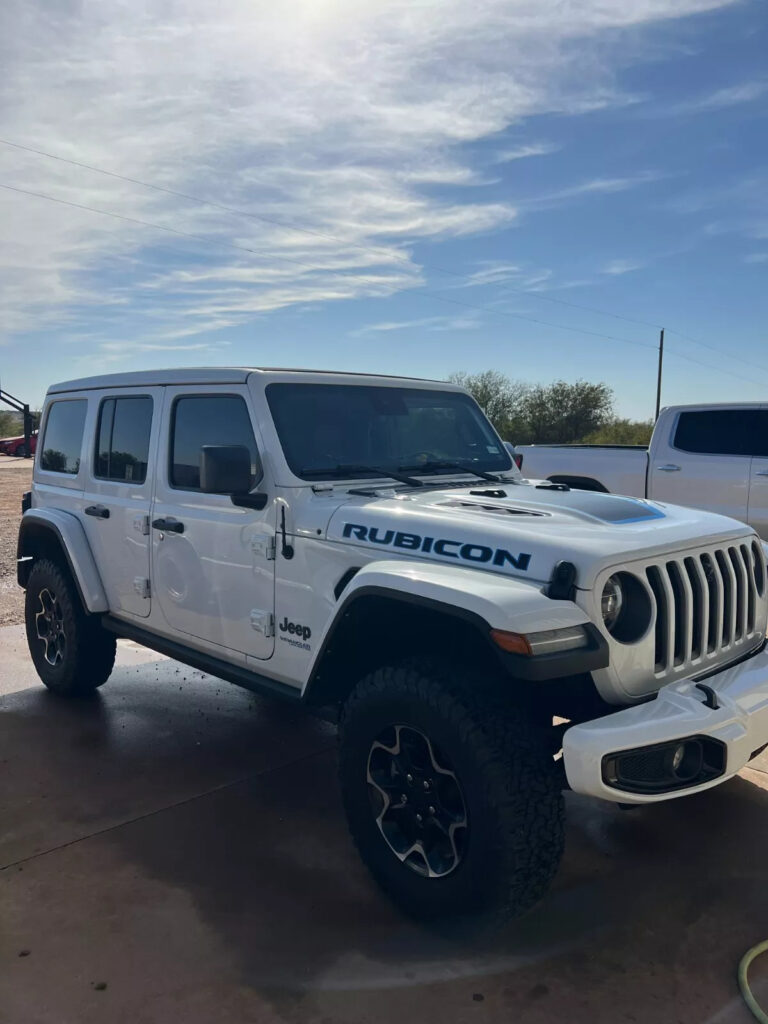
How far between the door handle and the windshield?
30.4 inches

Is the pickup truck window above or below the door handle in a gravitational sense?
above

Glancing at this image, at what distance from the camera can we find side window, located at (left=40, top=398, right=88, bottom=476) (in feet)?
16.6

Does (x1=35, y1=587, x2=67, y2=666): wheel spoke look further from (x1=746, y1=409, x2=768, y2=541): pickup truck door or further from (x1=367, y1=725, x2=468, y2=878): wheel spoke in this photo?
(x1=746, y1=409, x2=768, y2=541): pickup truck door

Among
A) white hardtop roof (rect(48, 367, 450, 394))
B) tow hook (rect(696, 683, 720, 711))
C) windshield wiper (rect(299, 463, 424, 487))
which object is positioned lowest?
tow hook (rect(696, 683, 720, 711))

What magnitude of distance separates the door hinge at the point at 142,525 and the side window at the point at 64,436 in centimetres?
94

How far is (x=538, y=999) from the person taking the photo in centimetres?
245

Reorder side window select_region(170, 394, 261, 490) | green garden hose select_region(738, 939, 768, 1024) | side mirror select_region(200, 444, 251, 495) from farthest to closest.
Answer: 1. side window select_region(170, 394, 261, 490)
2. side mirror select_region(200, 444, 251, 495)
3. green garden hose select_region(738, 939, 768, 1024)

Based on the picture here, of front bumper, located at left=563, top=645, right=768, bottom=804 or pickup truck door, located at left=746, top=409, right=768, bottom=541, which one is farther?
pickup truck door, located at left=746, top=409, right=768, bottom=541

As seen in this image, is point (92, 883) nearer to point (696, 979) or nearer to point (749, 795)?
point (696, 979)

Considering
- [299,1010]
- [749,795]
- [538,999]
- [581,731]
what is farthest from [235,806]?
[749,795]

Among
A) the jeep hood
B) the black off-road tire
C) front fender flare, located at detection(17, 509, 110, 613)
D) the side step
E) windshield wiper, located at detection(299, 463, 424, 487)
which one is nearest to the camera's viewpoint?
the jeep hood

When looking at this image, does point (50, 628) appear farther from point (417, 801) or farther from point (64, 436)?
point (417, 801)

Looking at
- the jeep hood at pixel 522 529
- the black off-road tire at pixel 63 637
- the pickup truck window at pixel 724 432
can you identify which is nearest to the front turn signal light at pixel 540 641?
the jeep hood at pixel 522 529

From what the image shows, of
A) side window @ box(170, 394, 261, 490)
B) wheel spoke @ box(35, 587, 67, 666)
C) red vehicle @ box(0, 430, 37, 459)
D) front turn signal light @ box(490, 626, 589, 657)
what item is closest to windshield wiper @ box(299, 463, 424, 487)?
side window @ box(170, 394, 261, 490)
